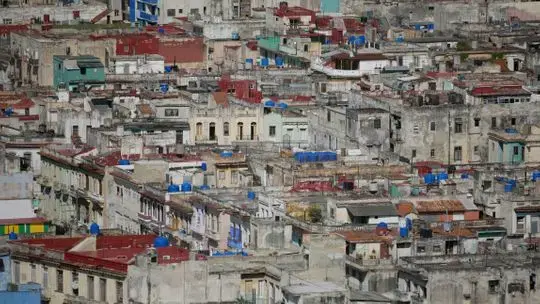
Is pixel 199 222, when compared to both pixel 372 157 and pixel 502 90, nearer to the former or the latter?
pixel 372 157

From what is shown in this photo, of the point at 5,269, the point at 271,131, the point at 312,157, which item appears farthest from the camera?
the point at 271,131

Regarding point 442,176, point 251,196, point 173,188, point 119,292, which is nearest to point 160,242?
point 119,292

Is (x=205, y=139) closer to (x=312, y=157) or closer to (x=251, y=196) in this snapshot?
(x=312, y=157)

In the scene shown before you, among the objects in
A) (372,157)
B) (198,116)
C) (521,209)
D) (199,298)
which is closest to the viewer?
(199,298)

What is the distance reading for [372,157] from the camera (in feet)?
582

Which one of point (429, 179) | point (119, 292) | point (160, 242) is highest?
point (160, 242)

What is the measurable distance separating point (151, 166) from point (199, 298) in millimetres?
30977

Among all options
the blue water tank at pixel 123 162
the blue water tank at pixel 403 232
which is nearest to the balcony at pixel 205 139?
the blue water tank at pixel 123 162

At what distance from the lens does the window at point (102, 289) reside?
141 meters

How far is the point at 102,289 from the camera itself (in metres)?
141

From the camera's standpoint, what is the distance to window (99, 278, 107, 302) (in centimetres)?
14062

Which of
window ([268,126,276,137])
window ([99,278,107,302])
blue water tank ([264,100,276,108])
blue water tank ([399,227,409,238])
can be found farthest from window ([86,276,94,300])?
blue water tank ([264,100,276,108])

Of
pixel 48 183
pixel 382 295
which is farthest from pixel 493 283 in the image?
pixel 48 183

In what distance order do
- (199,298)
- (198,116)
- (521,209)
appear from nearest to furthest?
(199,298)
(521,209)
(198,116)
